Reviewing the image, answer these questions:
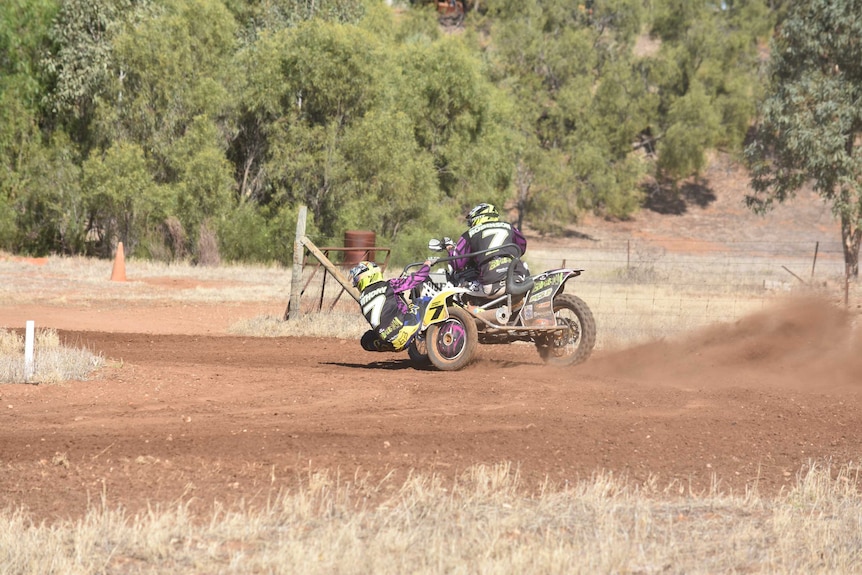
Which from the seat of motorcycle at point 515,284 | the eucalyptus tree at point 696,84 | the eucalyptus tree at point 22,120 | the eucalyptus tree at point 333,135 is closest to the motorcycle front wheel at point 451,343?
the seat of motorcycle at point 515,284

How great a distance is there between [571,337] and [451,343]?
150 centimetres

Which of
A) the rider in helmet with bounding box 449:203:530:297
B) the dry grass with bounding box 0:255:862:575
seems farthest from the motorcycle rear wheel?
the dry grass with bounding box 0:255:862:575

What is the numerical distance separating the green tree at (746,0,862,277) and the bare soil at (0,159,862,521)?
23.4 meters

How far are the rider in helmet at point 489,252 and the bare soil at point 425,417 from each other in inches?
40.5

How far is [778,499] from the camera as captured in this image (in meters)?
7.11

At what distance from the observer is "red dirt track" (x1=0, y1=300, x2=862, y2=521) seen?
7539mm

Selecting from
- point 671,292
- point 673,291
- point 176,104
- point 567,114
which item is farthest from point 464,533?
point 567,114

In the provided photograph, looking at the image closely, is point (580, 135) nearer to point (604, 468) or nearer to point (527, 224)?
point (527, 224)

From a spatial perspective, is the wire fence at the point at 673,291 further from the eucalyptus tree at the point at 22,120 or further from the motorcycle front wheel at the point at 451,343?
the eucalyptus tree at the point at 22,120

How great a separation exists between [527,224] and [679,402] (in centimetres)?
5051

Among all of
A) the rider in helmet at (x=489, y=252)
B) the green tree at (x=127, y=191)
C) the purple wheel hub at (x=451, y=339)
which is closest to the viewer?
the purple wheel hub at (x=451, y=339)

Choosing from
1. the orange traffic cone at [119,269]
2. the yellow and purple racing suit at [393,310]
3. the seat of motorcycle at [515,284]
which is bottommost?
the orange traffic cone at [119,269]

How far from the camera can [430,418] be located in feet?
30.3

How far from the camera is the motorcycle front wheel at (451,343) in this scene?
11.9 m
